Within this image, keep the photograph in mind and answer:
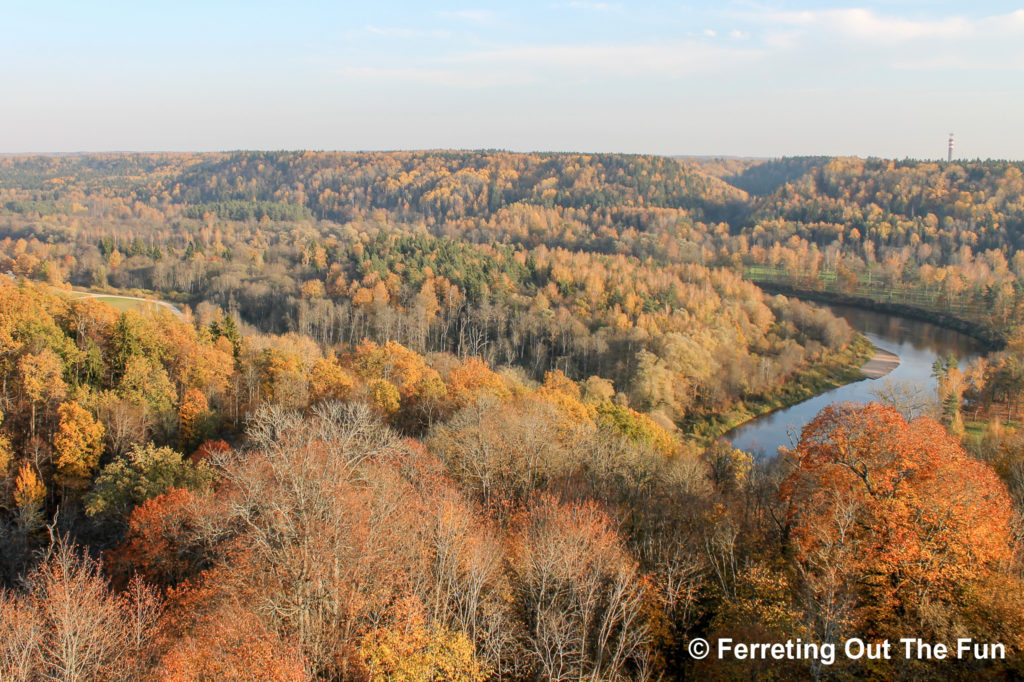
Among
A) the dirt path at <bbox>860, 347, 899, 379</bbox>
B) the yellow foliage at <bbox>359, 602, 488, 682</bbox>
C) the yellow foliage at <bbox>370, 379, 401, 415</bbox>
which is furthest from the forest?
the dirt path at <bbox>860, 347, 899, 379</bbox>

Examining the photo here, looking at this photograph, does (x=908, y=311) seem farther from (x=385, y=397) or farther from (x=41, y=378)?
(x=41, y=378)

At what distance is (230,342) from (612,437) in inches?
838

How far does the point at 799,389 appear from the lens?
4812 cm

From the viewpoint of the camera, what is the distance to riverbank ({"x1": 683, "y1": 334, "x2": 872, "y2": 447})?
41469 mm

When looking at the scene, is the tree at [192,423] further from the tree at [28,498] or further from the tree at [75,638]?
the tree at [75,638]

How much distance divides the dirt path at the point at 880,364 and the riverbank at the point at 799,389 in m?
0.21

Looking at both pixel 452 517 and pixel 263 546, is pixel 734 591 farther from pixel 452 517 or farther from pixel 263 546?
pixel 263 546

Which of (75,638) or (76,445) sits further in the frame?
(76,445)

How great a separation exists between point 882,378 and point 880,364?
14.9ft

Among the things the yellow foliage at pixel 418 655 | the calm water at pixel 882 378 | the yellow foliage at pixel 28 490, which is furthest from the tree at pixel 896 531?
the yellow foliage at pixel 28 490

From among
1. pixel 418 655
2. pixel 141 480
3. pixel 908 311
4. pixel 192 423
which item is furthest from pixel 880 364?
pixel 418 655

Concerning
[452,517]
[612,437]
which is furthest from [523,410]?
[452,517]

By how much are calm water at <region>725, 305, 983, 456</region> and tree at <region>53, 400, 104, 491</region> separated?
26.7 metres

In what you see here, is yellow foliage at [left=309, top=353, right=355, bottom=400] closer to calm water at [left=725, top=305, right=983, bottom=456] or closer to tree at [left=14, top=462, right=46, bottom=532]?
tree at [left=14, top=462, right=46, bottom=532]
